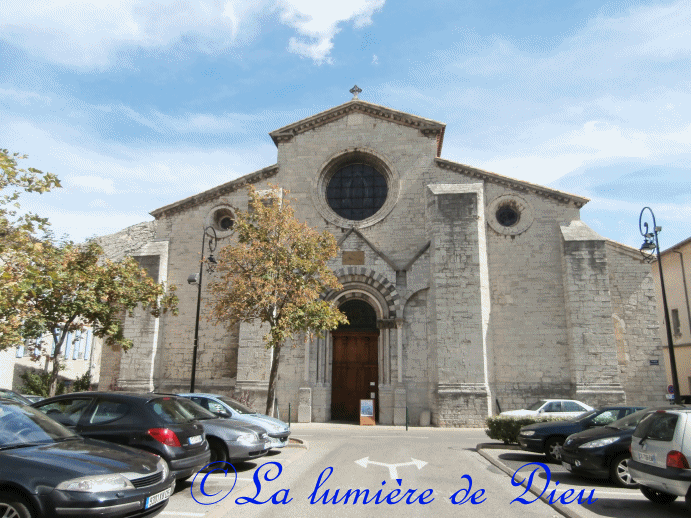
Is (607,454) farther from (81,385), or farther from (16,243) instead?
(81,385)

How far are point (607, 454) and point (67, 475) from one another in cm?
762

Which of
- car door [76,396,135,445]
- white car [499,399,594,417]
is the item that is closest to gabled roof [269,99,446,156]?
white car [499,399,594,417]

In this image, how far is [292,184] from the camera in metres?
22.0

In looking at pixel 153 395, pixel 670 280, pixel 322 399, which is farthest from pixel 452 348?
pixel 670 280

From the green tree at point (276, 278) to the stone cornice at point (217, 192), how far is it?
6176 millimetres

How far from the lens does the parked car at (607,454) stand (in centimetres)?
815

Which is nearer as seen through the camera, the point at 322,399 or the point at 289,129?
the point at 322,399

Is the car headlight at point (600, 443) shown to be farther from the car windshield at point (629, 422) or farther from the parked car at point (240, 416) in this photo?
the parked car at point (240, 416)

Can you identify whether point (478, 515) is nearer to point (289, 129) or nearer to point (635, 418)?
point (635, 418)

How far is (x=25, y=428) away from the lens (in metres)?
5.51

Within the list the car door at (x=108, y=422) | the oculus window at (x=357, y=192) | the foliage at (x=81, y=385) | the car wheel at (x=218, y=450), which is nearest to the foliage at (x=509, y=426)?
the car wheel at (x=218, y=450)

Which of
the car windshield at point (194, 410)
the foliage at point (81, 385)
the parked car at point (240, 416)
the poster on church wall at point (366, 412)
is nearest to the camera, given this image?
the car windshield at point (194, 410)

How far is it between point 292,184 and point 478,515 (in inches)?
681

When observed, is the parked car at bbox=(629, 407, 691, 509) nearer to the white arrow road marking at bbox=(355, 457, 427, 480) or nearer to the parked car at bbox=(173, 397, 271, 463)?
the white arrow road marking at bbox=(355, 457, 427, 480)
